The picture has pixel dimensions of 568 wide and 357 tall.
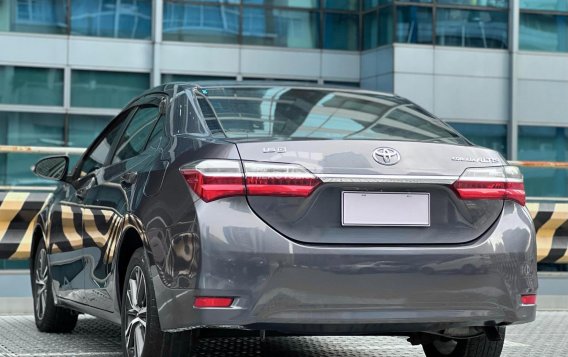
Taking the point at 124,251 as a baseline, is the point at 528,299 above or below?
below

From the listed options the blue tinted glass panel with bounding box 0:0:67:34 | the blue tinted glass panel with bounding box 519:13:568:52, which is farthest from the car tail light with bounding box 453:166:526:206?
the blue tinted glass panel with bounding box 519:13:568:52

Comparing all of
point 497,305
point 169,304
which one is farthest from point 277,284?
point 497,305

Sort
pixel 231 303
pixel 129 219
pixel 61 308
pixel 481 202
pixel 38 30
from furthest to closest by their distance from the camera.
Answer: pixel 38 30
pixel 61 308
pixel 129 219
pixel 481 202
pixel 231 303

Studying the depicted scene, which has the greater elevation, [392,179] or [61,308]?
[392,179]

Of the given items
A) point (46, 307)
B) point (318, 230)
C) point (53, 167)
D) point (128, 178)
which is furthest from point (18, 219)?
point (318, 230)

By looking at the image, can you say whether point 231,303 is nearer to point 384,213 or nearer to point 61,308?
point 384,213

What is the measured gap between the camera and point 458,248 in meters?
5.13

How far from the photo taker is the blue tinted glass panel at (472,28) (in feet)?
105

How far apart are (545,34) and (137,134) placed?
92.2 feet

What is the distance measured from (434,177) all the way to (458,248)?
32 cm

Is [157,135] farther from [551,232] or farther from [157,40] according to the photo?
[157,40]

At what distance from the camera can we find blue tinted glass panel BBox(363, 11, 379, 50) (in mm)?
33125

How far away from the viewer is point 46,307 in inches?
304

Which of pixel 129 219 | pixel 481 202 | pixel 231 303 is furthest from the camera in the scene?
pixel 129 219
